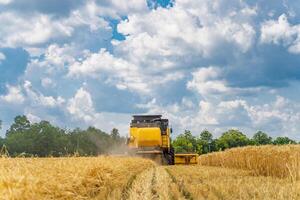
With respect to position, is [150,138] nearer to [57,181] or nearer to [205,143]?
[57,181]

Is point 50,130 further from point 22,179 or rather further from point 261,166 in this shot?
point 22,179

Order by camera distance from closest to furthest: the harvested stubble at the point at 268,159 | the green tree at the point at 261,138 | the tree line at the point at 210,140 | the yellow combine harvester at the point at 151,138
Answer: the harvested stubble at the point at 268,159 < the yellow combine harvester at the point at 151,138 < the tree line at the point at 210,140 < the green tree at the point at 261,138

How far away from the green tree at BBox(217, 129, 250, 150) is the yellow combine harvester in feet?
309

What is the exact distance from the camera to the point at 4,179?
19.3 feet

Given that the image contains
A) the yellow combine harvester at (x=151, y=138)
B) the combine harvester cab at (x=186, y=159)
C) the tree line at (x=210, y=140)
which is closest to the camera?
the yellow combine harvester at (x=151, y=138)

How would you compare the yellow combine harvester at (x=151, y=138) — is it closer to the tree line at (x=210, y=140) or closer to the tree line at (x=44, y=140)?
the tree line at (x=44, y=140)

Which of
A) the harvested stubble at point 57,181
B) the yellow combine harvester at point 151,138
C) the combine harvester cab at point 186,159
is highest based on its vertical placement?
the yellow combine harvester at point 151,138

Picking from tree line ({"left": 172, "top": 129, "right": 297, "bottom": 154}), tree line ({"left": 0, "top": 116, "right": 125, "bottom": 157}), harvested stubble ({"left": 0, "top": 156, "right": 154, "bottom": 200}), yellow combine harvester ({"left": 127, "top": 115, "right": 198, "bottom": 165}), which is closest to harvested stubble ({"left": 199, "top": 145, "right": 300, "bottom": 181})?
yellow combine harvester ({"left": 127, "top": 115, "right": 198, "bottom": 165})

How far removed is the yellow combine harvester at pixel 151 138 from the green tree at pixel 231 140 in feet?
309

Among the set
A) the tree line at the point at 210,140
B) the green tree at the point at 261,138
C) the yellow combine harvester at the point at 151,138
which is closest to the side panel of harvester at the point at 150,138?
the yellow combine harvester at the point at 151,138

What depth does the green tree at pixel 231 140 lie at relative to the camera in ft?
410

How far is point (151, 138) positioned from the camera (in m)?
30.4

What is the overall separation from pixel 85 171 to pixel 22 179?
302cm

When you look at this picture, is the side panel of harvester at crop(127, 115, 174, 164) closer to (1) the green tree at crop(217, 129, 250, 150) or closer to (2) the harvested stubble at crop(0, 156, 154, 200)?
(2) the harvested stubble at crop(0, 156, 154, 200)
